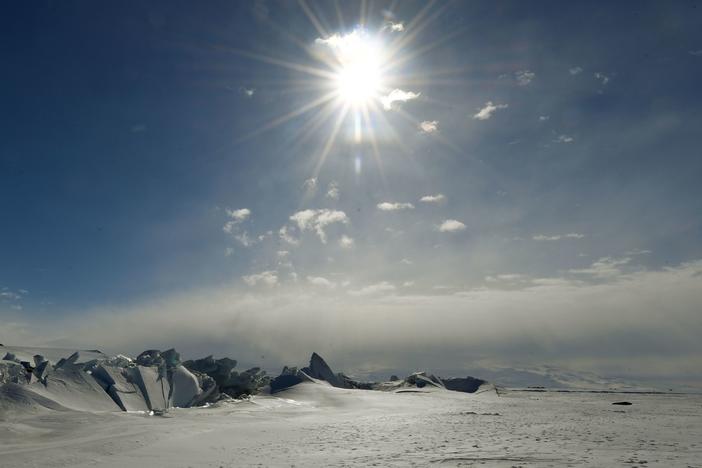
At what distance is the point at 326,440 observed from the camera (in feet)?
63.1

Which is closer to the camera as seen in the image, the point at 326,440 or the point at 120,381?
the point at 326,440

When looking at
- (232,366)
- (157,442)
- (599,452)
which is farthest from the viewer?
(232,366)

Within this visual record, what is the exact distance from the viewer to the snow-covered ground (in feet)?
47.6

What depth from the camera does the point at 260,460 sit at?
1502 centimetres

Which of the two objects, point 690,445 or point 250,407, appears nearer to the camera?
point 690,445

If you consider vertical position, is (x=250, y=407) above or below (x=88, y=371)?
below

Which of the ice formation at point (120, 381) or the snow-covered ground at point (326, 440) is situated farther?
the ice formation at point (120, 381)

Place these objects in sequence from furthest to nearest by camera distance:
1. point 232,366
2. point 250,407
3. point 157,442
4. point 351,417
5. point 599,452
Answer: point 232,366, point 250,407, point 351,417, point 157,442, point 599,452

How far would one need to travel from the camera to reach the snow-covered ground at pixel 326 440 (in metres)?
14.5

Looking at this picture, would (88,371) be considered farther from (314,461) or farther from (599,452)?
(599,452)

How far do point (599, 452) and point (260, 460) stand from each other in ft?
37.3

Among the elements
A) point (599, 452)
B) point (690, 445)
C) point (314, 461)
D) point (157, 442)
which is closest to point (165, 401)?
point (157, 442)

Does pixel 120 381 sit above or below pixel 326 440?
above

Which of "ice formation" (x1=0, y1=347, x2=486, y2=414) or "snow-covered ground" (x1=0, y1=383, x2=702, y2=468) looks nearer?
"snow-covered ground" (x1=0, y1=383, x2=702, y2=468)
